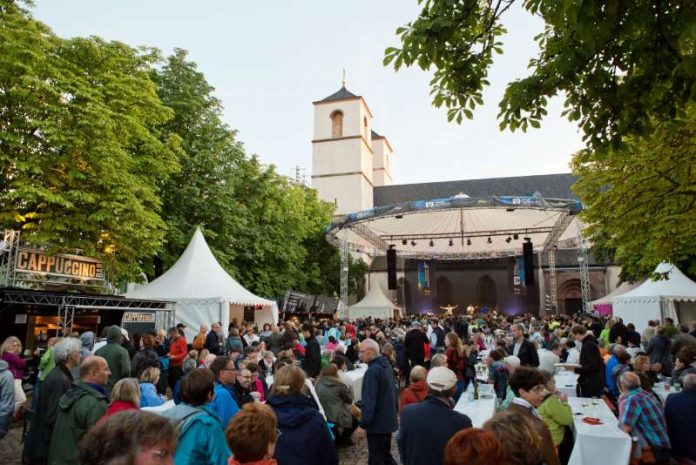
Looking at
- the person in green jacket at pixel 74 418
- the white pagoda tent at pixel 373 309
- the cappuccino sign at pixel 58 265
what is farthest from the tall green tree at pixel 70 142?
the white pagoda tent at pixel 373 309

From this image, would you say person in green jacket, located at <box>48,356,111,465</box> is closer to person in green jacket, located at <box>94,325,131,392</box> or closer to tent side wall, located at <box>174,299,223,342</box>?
person in green jacket, located at <box>94,325,131,392</box>

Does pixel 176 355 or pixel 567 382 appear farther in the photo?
pixel 176 355

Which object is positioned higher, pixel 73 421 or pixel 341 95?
pixel 341 95

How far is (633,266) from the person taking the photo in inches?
837

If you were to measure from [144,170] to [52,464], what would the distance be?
1352 centimetres

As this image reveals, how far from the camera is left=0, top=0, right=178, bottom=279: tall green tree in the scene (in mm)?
12062

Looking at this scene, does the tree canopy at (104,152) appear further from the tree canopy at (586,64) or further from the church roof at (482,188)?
the church roof at (482,188)

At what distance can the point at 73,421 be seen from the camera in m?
3.66

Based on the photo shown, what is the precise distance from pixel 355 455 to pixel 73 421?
4.44m

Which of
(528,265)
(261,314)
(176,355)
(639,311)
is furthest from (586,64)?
(528,265)

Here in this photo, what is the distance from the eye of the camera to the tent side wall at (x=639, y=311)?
17.0m

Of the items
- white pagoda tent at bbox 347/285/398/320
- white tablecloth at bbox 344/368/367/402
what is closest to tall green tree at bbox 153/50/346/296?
white pagoda tent at bbox 347/285/398/320

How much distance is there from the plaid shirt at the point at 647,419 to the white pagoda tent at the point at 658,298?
13.3 metres

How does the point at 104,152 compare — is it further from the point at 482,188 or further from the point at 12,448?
the point at 482,188
